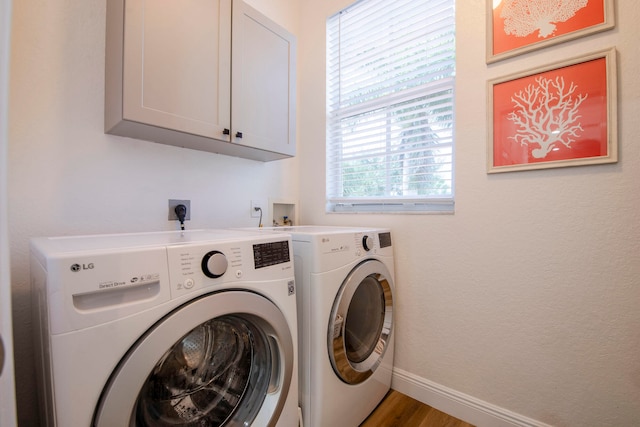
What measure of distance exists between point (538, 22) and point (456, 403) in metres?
1.86

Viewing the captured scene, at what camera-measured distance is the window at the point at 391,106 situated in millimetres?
1545

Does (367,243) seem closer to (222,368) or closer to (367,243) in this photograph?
(367,243)

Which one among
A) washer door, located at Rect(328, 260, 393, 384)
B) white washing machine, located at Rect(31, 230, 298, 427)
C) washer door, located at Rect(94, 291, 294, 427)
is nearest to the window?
washer door, located at Rect(328, 260, 393, 384)

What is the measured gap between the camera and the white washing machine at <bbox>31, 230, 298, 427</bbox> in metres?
0.56

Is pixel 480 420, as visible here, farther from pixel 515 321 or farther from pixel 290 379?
pixel 290 379

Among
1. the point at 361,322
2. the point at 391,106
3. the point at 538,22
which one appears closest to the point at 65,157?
the point at 361,322

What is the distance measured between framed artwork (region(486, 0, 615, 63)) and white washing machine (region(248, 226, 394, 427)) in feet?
3.60

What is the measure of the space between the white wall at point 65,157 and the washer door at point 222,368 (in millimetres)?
659

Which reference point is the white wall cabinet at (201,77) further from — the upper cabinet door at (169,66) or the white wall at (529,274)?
the white wall at (529,274)

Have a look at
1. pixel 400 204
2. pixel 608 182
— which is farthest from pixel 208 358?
pixel 608 182

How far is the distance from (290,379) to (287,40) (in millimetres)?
1718

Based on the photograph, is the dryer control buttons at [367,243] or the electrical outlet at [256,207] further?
the electrical outlet at [256,207]

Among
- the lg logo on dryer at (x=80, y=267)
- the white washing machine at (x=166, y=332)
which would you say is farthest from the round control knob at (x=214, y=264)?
the lg logo on dryer at (x=80, y=267)

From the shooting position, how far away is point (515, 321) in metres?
1.28
